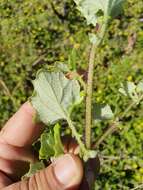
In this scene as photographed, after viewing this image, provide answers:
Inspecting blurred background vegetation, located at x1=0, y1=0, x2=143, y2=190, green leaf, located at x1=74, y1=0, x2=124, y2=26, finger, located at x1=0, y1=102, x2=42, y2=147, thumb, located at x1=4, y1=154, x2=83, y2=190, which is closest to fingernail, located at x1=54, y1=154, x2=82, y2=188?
thumb, located at x1=4, y1=154, x2=83, y2=190

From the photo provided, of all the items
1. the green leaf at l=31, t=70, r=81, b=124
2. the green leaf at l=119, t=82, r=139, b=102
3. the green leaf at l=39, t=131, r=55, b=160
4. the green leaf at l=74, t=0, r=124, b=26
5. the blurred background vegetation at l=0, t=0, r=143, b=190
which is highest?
the green leaf at l=74, t=0, r=124, b=26

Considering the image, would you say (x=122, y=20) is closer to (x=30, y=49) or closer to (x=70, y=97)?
(x=30, y=49)

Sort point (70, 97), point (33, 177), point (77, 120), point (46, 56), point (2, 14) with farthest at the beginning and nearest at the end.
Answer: point (2, 14)
point (46, 56)
point (77, 120)
point (33, 177)
point (70, 97)

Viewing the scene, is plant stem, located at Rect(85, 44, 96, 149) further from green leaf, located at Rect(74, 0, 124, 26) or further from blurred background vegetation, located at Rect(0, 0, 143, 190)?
blurred background vegetation, located at Rect(0, 0, 143, 190)

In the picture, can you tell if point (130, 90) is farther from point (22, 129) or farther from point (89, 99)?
point (22, 129)

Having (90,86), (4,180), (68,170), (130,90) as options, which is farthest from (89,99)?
(4,180)

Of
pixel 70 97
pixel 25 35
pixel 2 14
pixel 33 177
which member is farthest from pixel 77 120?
pixel 70 97
